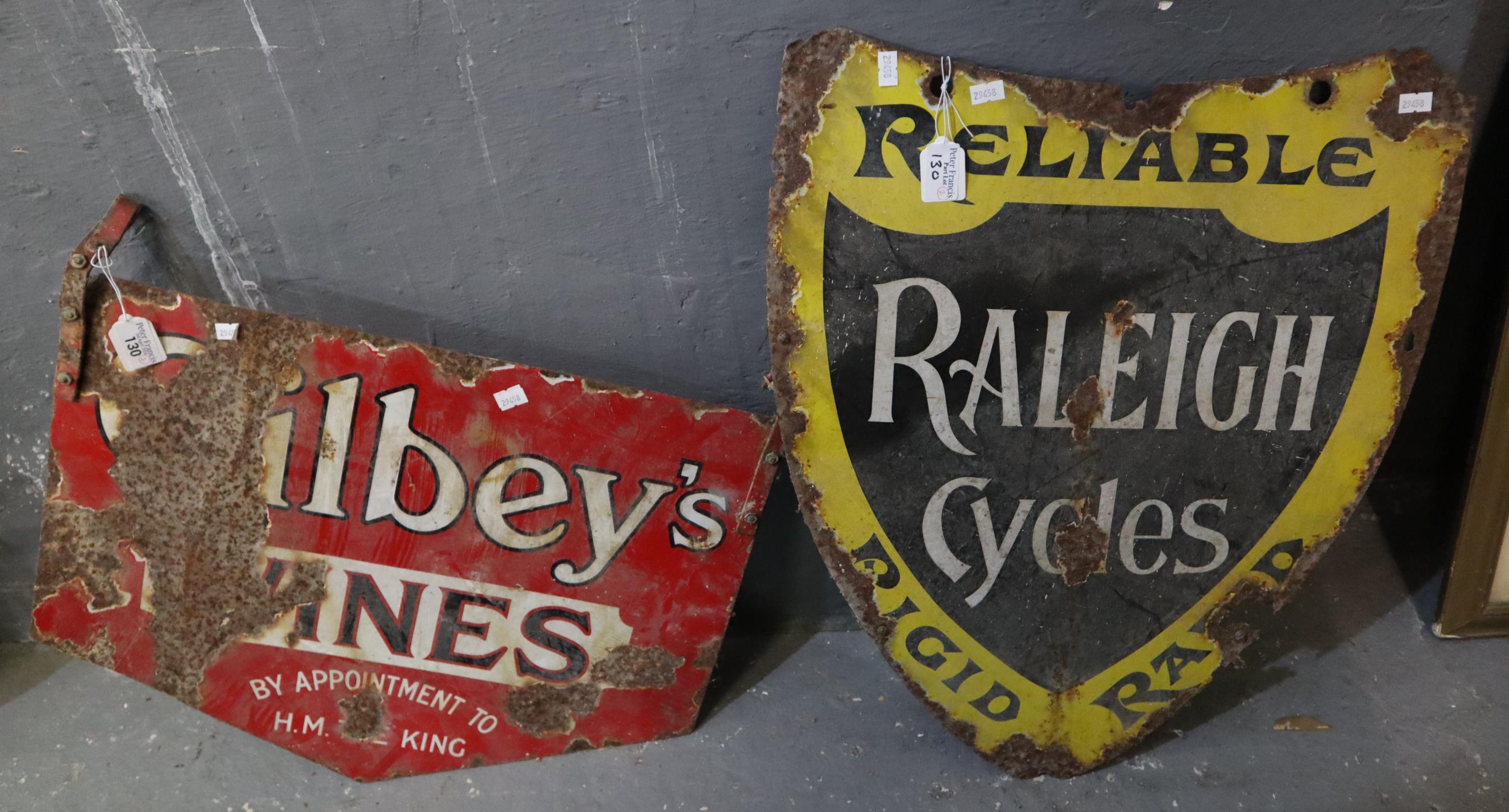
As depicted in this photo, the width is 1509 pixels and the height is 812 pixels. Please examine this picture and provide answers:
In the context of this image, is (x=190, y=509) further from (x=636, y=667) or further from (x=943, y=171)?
(x=943, y=171)

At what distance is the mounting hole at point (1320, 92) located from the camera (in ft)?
4.23

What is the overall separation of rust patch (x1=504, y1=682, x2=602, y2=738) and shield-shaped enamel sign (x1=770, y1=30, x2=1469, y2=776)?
1.75 ft

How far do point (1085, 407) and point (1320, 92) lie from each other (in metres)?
0.59

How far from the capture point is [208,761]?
1.54 meters

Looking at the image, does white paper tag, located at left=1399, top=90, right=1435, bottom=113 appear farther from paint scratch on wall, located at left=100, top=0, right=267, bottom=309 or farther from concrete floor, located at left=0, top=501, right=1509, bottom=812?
paint scratch on wall, located at left=100, top=0, right=267, bottom=309

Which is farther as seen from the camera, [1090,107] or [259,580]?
[259,580]

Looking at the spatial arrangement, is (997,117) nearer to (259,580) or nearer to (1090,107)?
(1090,107)

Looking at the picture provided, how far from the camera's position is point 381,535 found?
4.87 ft

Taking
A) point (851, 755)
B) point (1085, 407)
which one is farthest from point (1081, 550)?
point (851, 755)

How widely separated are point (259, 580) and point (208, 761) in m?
0.36

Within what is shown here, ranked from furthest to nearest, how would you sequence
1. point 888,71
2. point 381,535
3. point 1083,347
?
point 381,535, point 1083,347, point 888,71

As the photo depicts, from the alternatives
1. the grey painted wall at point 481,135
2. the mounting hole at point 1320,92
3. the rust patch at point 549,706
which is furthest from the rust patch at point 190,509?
the mounting hole at point 1320,92

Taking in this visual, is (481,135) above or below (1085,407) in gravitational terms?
above

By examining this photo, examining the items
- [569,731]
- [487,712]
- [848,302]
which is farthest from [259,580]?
[848,302]
